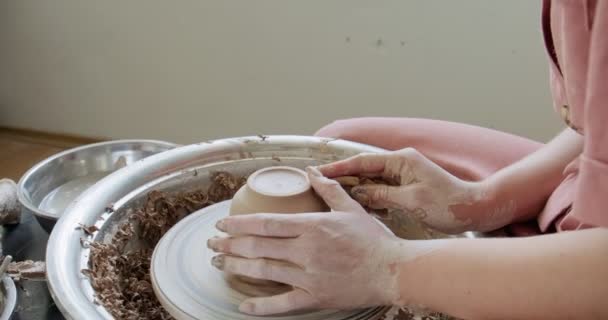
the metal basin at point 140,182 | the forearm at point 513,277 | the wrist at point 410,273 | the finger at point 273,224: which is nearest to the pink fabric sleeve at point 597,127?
the forearm at point 513,277

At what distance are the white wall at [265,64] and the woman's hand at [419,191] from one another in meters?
1.21

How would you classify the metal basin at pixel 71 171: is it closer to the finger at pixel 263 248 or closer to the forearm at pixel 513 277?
the finger at pixel 263 248

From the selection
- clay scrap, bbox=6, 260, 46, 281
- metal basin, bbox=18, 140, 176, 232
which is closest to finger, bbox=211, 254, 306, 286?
clay scrap, bbox=6, 260, 46, 281

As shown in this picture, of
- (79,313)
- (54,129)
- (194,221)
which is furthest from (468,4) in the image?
(54,129)

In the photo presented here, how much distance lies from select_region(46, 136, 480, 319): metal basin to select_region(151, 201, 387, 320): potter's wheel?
0.11 meters

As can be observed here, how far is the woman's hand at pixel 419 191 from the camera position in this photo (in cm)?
103

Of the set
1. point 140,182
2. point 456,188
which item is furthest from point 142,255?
point 456,188

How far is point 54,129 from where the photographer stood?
9.68 ft

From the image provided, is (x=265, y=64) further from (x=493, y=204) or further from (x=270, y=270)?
(x=270, y=270)

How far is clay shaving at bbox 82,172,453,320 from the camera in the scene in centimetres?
91

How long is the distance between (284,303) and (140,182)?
1.52 feet

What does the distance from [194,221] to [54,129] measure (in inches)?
86.0

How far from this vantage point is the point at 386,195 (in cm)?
104

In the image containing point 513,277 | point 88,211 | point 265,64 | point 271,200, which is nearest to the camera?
point 513,277
